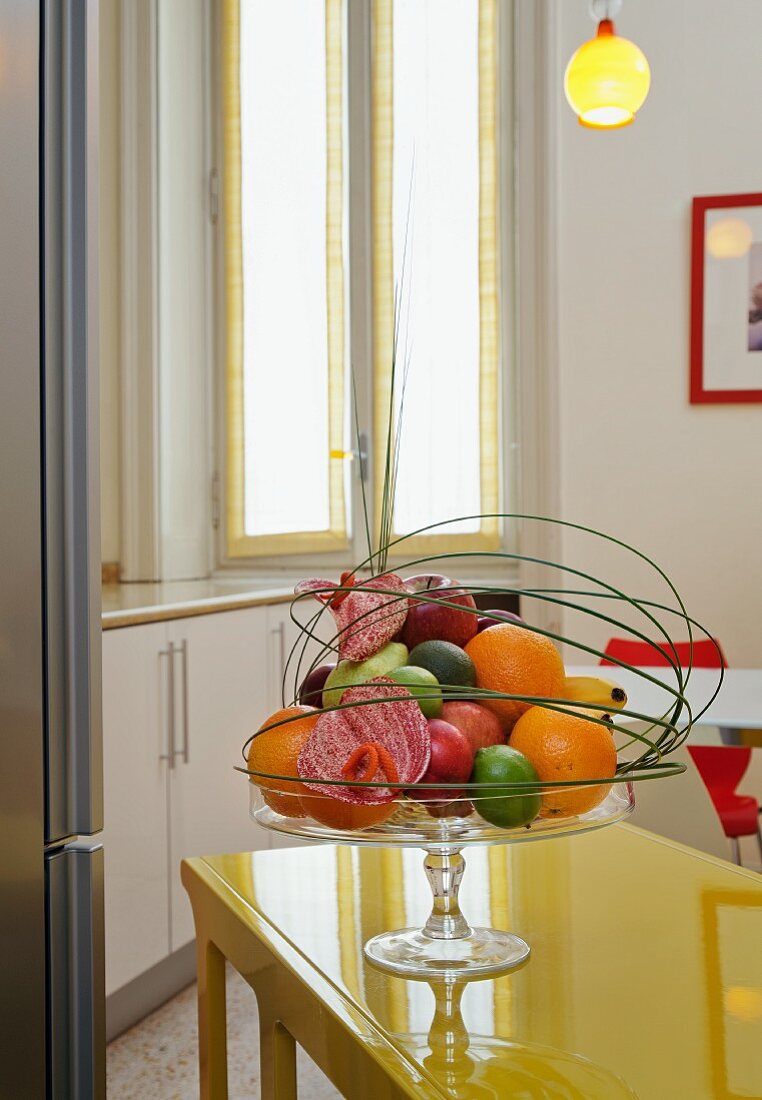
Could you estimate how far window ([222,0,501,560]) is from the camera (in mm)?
3785

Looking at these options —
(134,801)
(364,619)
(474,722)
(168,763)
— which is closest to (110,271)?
(168,763)

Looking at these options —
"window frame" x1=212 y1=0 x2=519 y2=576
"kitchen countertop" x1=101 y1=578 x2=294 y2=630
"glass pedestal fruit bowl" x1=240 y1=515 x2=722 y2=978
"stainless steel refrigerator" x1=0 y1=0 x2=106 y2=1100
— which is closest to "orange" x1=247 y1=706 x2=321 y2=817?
Result: "glass pedestal fruit bowl" x1=240 y1=515 x2=722 y2=978

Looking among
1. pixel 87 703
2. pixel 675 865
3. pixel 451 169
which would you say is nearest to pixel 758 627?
pixel 451 169

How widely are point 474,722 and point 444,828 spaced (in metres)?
0.09

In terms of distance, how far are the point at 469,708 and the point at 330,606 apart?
15 cm

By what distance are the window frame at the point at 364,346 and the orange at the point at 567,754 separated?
285 cm

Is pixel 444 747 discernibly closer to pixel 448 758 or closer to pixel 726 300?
pixel 448 758

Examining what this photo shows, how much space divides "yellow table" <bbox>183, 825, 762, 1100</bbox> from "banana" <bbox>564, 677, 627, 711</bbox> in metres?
0.21

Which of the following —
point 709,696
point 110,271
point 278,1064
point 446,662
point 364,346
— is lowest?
point 278,1064

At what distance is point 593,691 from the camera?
3.13 feet

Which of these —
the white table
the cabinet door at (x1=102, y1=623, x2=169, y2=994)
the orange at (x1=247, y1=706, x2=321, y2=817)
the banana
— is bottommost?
the cabinet door at (x1=102, y1=623, x2=169, y2=994)

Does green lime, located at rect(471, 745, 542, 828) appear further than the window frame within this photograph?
No

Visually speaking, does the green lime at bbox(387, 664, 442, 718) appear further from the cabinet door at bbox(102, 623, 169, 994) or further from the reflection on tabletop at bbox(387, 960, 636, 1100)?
the cabinet door at bbox(102, 623, 169, 994)

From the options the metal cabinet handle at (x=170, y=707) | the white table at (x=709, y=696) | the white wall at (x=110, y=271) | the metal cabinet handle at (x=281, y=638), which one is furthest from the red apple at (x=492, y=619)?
the white wall at (x=110, y=271)
